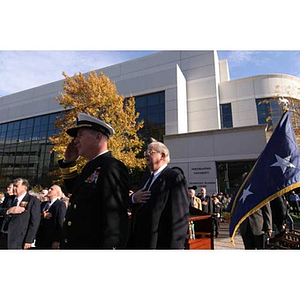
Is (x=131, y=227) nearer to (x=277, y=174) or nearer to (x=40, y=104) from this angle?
(x=277, y=174)

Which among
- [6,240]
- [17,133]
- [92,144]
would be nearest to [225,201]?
[6,240]

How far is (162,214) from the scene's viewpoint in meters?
2.32

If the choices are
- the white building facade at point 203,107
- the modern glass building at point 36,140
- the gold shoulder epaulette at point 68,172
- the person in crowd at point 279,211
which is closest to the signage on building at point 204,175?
the white building facade at point 203,107

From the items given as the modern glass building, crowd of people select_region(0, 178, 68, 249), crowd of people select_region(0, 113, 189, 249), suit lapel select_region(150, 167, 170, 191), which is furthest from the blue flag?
the modern glass building

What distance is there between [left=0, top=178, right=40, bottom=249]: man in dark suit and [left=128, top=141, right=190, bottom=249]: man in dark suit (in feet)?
9.63

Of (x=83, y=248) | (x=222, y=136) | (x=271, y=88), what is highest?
(x=271, y=88)

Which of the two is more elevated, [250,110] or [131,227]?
[250,110]

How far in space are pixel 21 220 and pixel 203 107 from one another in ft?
60.3

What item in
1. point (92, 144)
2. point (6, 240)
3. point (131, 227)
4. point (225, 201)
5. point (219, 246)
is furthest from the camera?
point (225, 201)

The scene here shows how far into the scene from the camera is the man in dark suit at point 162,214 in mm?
2215

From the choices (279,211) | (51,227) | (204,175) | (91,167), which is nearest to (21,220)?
(51,227)

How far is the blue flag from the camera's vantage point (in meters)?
2.79

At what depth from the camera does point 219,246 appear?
663cm

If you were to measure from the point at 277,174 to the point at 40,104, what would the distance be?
2838 centimetres
